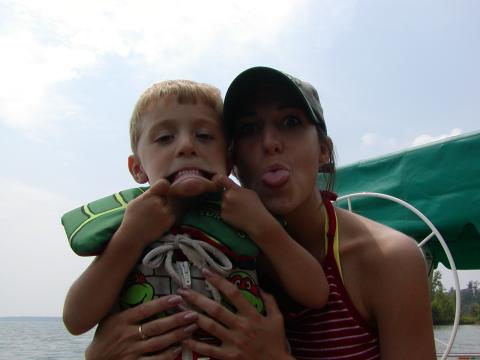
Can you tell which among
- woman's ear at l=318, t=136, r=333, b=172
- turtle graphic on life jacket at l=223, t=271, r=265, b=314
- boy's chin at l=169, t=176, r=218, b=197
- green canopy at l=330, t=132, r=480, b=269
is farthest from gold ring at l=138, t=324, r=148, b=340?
green canopy at l=330, t=132, r=480, b=269

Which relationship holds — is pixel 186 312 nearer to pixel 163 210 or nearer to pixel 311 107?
pixel 163 210

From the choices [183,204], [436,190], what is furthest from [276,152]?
[436,190]

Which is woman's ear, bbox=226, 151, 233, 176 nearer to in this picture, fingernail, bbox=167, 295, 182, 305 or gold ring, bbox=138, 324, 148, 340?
fingernail, bbox=167, 295, 182, 305

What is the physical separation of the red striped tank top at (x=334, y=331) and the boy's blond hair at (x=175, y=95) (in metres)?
0.76

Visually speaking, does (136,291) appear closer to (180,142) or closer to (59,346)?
(180,142)

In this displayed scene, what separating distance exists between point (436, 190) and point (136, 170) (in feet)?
7.98

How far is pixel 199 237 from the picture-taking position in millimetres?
1555

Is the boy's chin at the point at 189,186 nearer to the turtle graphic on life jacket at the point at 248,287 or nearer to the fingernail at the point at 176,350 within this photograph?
the turtle graphic on life jacket at the point at 248,287

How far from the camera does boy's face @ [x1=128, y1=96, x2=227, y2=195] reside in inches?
61.7

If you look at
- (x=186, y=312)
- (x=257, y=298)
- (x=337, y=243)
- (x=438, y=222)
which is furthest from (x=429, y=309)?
(x=438, y=222)

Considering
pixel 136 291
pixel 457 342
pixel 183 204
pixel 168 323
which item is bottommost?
pixel 457 342

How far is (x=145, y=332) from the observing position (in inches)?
56.1

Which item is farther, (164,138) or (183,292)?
(164,138)

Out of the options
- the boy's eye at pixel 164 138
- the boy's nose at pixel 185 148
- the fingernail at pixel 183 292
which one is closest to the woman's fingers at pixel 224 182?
the boy's nose at pixel 185 148
